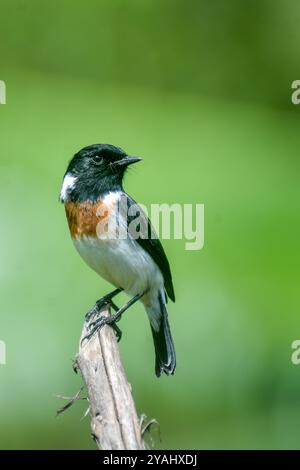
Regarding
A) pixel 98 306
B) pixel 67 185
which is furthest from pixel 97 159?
pixel 98 306

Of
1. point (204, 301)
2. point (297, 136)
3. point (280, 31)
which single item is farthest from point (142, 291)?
point (280, 31)

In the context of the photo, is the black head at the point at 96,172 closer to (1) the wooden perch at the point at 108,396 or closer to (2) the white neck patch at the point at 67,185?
(2) the white neck patch at the point at 67,185

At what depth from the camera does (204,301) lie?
6059 mm

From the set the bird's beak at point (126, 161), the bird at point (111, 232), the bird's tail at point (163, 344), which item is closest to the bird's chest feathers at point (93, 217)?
the bird at point (111, 232)

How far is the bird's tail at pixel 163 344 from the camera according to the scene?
14.8 feet

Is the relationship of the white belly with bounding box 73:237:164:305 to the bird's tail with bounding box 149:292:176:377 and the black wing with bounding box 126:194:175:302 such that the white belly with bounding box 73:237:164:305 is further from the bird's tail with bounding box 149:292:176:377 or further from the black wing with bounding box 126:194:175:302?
the bird's tail with bounding box 149:292:176:377

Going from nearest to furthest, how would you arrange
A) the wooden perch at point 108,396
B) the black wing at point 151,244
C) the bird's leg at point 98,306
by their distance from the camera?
the wooden perch at point 108,396
the bird's leg at point 98,306
the black wing at point 151,244

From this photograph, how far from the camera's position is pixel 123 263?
424 centimetres

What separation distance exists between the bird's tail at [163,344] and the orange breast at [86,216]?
55 centimetres

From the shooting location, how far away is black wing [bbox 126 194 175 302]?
4.32 metres

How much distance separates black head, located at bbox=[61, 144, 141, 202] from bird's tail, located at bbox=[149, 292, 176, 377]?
2.03 feet

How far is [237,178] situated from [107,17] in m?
2.54

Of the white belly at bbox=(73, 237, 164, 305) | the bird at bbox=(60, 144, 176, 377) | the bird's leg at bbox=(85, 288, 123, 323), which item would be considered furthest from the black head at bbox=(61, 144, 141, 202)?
the bird's leg at bbox=(85, 288, 123, 323)

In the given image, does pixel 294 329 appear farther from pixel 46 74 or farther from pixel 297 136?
pixel 46 74
